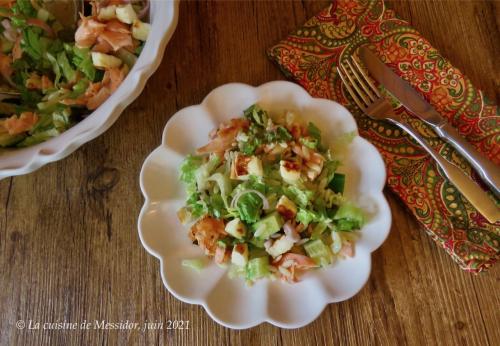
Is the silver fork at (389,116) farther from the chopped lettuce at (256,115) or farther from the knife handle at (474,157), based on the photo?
the chopped lettuce at (256,115)

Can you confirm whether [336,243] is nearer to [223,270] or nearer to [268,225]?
[268,225]

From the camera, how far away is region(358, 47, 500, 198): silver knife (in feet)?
3.61

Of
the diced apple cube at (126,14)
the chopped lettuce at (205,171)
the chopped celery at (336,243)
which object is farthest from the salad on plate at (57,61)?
the chopped celery at (336,243)

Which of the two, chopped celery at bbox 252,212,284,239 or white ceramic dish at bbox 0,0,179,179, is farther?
chopped celery at bbox 252,212,284,239

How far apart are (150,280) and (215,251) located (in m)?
0.23

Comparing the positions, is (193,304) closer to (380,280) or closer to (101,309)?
(101,309)

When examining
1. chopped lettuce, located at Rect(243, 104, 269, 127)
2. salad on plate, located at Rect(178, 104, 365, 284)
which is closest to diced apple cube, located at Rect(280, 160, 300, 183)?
salad on plate, located at Rect(178, 104, 365, 284)

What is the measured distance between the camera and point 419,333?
1081mm

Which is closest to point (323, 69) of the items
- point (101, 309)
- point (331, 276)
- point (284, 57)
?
point (284, 57)

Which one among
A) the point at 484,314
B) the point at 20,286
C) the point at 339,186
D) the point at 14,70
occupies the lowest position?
the point at 20,286

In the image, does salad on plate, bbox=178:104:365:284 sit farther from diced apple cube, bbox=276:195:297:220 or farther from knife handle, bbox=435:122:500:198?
knife handle, bbox=435:122:500:198

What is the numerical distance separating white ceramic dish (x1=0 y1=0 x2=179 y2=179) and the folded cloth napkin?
1.21 ft

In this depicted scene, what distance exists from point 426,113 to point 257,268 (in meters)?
0.65

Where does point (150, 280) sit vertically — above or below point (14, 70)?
below
